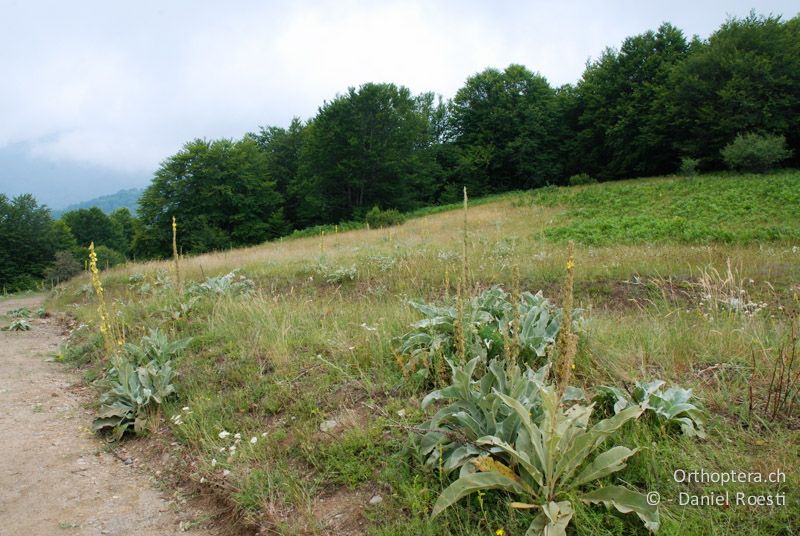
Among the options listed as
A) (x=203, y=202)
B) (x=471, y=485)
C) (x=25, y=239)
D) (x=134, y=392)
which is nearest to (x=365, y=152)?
(x=203, y=202)

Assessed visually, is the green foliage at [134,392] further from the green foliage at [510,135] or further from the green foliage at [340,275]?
the green foliage at [510,135]

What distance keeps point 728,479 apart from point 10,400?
20.5ft

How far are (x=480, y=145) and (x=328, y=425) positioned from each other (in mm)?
41888

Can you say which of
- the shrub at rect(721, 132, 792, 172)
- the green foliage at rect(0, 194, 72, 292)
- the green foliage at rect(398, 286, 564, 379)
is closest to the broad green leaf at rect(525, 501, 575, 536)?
the green foliage at rect(398, 286, 564, 379)

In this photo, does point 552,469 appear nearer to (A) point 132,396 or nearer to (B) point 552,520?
(B) point 552,520

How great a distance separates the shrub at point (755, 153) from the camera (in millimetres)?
19266

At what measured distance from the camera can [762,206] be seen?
46.8 feet

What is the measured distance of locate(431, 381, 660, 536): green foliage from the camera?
2.09 m

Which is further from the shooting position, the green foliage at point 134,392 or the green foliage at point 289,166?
the green foliage at point 289,166

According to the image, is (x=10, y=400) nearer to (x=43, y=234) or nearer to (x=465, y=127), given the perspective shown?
(x=43, y=234)

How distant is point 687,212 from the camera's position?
15.0 meters

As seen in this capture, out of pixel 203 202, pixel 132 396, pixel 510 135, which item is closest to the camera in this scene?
pixel 132 396

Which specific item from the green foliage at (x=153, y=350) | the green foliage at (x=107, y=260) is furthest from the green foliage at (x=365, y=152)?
the green foliage at (x=153, y=350)

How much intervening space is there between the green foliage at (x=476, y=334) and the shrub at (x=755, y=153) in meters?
21.3
